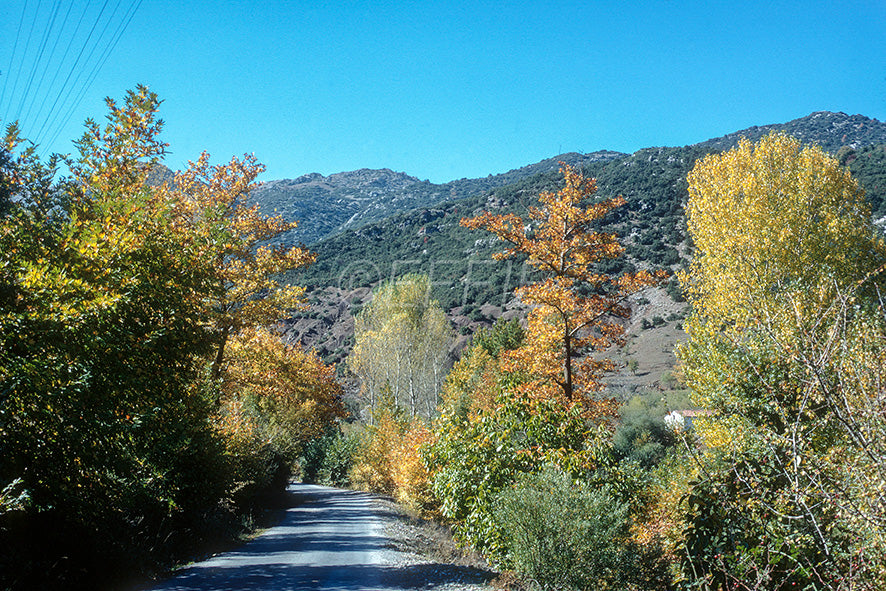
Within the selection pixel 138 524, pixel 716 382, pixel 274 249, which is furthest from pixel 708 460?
pixel 274 249

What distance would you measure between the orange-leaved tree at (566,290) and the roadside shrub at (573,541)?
15.0 feet

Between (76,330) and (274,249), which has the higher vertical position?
(274,249)

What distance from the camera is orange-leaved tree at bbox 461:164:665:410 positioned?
38.5ft

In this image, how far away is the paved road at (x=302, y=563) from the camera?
833 centimetres

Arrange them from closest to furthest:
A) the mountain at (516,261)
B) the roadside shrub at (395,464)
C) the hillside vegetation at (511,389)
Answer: the hillside vegetation at (511,389), the roadside shrub at (395,464), the mountain at (516,261)

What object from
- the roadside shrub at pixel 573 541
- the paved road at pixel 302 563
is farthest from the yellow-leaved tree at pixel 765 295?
the paved road at pixel 302 563

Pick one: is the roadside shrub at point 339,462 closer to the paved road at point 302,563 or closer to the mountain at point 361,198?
the paved road at point 302,563

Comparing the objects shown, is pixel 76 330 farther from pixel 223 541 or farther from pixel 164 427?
pixel 223 541

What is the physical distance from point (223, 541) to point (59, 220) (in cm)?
973

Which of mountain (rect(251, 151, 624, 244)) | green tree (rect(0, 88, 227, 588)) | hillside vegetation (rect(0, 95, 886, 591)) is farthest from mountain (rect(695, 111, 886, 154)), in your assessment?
green tree (rect(0, 88, 227, 588))

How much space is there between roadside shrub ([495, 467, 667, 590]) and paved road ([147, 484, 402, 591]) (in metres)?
3.24

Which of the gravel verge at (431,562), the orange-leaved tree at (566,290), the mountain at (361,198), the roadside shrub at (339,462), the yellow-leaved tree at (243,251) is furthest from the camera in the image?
the mountain at (361,198)

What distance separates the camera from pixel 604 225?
8012 centimetres

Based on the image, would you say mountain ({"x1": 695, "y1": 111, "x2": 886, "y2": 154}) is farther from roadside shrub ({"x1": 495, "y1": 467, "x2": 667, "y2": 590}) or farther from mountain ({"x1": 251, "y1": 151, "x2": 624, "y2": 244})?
roadside shrub ({"x1": 495, "y1": 467, "x2": 667, "y2": 590})
